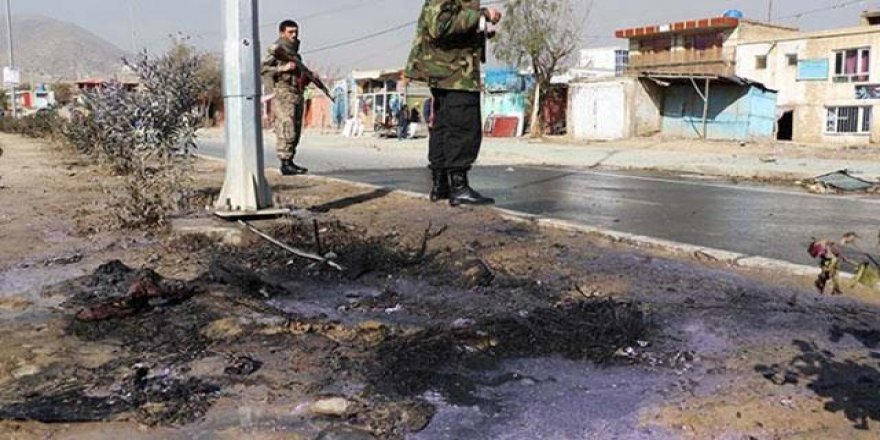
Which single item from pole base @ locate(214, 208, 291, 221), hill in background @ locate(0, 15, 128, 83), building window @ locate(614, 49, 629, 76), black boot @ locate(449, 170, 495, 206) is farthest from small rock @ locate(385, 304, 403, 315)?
hill in background @ locate(0, 15, 128, 83)

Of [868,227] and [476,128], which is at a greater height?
[476,128]

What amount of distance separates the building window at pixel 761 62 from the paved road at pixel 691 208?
3160cm

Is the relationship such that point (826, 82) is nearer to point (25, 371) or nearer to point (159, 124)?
point (159, 124)

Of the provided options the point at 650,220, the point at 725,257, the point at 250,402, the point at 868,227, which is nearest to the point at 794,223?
the point at 868,227

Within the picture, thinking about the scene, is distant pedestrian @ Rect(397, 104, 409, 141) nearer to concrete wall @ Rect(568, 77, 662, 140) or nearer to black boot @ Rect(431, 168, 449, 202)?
concrete wall @ Rect(568, 77, 662, 140)

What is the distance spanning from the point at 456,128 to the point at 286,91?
154 inches

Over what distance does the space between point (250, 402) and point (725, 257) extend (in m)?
2.93

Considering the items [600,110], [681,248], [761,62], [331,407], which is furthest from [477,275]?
[761,62]

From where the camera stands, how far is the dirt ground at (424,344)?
8.01ft

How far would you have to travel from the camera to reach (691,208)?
7.49m

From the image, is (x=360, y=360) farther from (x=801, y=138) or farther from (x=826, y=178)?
(x=801, y=138)

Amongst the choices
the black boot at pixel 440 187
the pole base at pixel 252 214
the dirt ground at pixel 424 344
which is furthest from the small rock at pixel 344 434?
the black boot at pixel 440 187

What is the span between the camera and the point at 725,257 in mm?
4500

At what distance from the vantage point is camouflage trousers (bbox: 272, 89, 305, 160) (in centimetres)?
955
